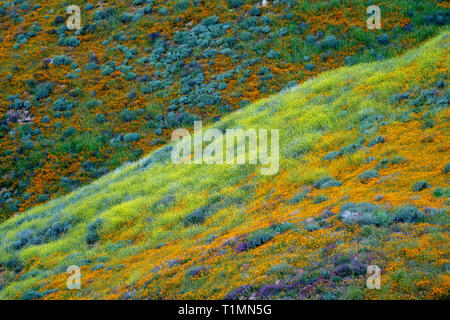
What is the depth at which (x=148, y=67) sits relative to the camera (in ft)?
107

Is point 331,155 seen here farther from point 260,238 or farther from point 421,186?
point 260,238

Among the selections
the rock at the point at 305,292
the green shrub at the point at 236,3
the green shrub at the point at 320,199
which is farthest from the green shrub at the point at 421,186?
the green shrub at the point at 236,3

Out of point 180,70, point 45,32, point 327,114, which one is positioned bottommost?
point 327,114

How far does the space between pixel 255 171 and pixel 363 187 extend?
5052mm

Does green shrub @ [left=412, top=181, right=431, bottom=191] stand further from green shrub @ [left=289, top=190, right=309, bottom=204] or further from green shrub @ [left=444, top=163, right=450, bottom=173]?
green shrub @ [left=289, top=190, right=309, bottom=204]

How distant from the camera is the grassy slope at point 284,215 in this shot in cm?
900

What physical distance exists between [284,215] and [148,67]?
23.1 m

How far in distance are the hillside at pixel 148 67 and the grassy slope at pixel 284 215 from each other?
13.4 feet

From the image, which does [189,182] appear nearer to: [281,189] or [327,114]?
[281,189]

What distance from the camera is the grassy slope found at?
9.00 m

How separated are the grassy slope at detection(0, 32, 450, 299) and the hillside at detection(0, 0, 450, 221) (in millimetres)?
4085

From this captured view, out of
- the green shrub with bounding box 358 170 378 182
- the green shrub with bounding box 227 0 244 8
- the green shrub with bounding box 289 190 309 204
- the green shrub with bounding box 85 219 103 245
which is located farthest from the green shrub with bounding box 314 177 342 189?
the green shrub with bounding box 227 0 244 8
